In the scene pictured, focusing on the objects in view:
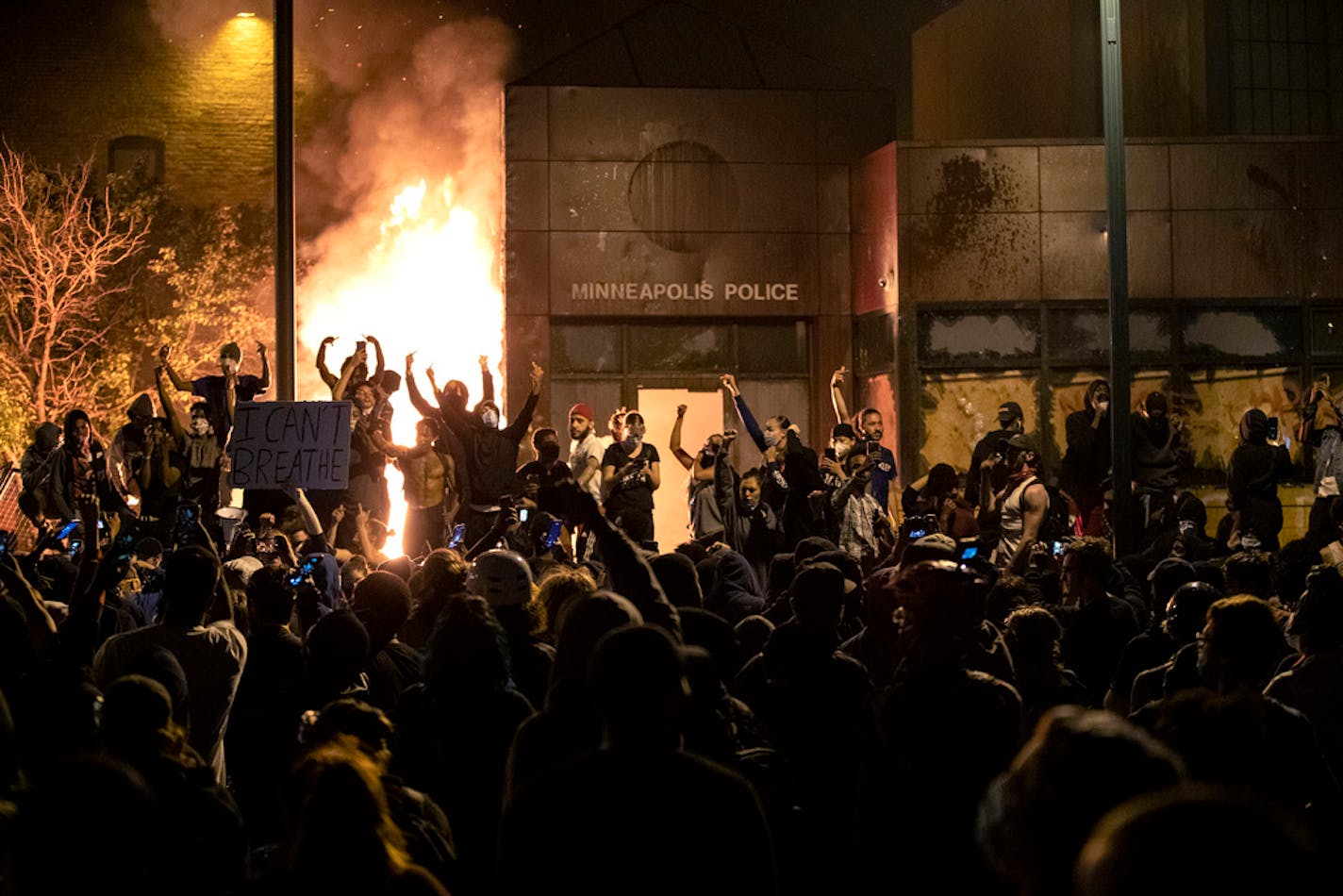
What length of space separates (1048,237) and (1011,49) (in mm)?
4191

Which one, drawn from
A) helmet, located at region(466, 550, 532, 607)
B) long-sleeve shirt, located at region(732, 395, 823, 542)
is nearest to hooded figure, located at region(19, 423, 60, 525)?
long-sleeve shirt, located at region(732, 395, 823, 542)

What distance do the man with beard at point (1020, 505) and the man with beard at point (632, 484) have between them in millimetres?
3575

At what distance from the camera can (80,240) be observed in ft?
111

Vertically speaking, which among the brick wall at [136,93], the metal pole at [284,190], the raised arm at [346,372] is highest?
the brick wall at [136,93]

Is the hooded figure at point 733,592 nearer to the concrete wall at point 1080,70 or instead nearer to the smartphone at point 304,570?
the smartphone at point 304,570

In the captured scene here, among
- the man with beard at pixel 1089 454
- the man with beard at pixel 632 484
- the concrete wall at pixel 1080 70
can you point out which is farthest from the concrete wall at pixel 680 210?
the man with beard at pixel 632 484

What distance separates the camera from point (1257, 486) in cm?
1516

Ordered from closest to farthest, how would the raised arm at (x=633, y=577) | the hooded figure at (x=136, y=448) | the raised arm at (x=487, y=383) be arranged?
the raised arm at (x=633, y=577) → the raised arm at (x=487, y=383) → the hooded figure at (x=136, y=448)

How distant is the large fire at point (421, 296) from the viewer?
2656 centimetres

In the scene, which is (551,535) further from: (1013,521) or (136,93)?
(136,93)

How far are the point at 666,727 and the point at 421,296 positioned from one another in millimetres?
25325

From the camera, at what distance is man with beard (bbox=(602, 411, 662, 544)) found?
1574 centimetres

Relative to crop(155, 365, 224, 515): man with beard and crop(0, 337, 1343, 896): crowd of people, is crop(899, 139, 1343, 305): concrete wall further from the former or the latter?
crop(0, 337, 1343, 896): crowd of people

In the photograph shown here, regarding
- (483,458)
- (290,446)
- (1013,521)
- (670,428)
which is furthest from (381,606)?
(670,428)
